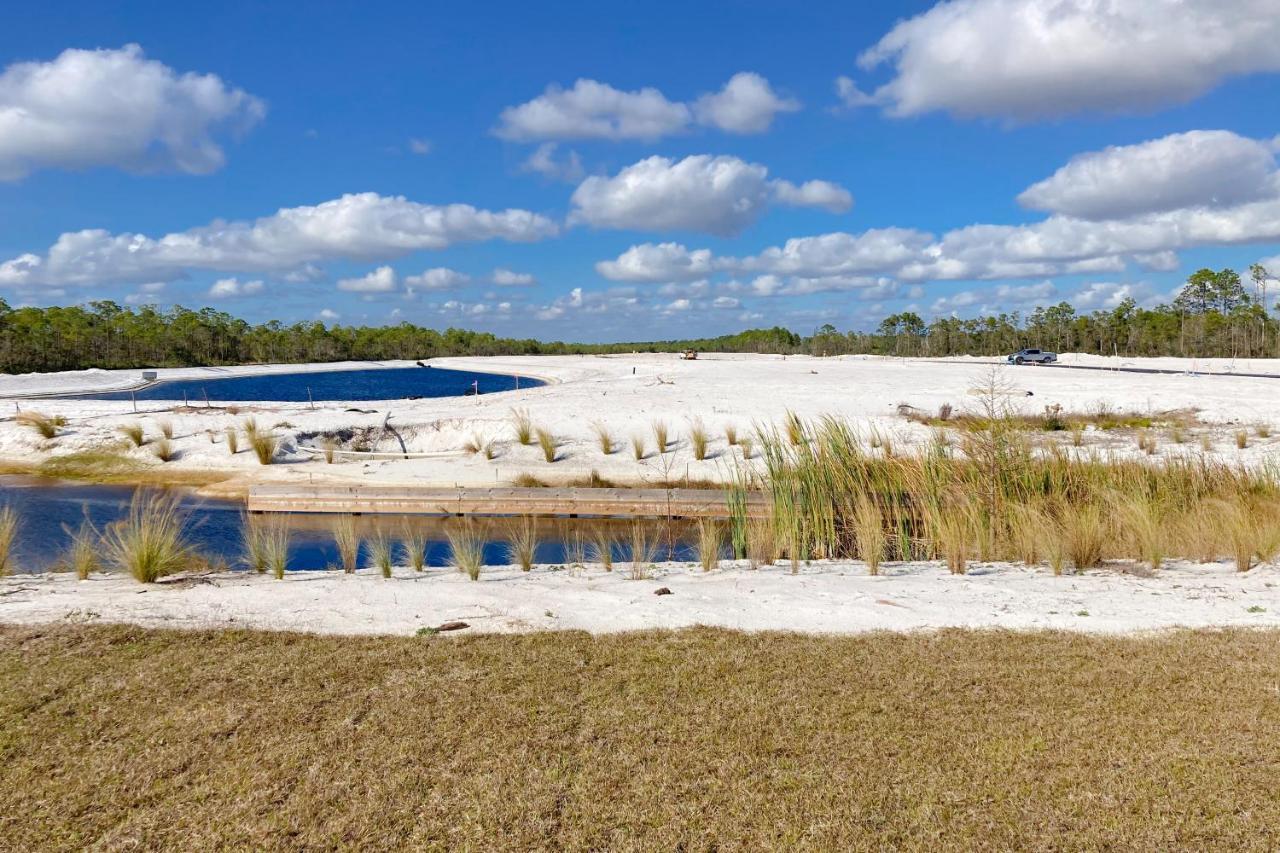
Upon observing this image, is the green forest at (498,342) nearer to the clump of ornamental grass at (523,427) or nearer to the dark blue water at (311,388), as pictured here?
the dark blue water at (311,388)

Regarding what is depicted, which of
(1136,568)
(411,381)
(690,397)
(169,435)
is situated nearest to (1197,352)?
(690,397)

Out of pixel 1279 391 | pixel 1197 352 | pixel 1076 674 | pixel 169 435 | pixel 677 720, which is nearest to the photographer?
pixel 677 720

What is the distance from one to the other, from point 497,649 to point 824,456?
706 centimetres

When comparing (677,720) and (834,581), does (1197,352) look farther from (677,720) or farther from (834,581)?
(677,720)

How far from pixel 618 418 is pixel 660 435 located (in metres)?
2.96

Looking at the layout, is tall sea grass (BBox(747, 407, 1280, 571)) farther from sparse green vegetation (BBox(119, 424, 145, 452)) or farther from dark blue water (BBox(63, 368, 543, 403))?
dark blue water (BBox(63, 368, 543, 403))

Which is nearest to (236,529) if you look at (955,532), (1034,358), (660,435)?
(660,435)

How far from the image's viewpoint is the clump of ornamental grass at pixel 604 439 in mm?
18828

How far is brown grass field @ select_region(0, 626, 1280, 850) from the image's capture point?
3336 mm

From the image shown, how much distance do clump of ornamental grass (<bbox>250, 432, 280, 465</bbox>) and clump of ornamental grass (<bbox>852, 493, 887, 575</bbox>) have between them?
48.0ft

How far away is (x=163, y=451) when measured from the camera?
19.9 metres

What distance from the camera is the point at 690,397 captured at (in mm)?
26141

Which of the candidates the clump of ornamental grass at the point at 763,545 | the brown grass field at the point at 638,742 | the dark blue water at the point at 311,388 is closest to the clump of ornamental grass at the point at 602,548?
the clump of ornamental grass at the point at 763,545

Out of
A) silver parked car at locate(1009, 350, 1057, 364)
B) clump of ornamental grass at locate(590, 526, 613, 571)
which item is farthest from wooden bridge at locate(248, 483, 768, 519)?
silver parked car at locate(1009, 350, 1057, 364)
